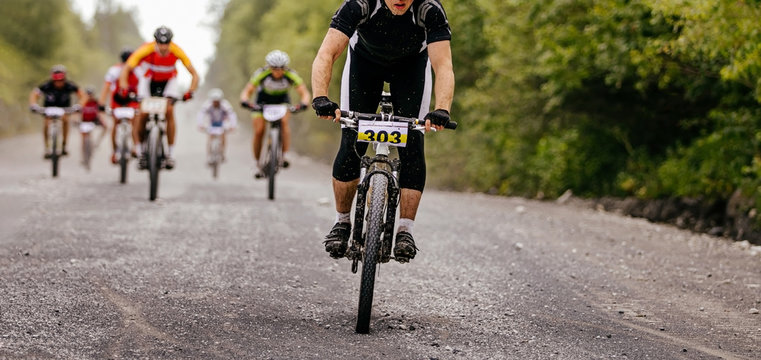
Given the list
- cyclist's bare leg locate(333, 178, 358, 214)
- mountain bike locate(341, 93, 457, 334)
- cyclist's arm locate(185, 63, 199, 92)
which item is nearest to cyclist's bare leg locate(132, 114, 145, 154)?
cyclist's arm locate(185, 63, 199, 92)

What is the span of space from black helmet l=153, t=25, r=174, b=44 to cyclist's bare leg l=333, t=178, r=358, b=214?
259 inches

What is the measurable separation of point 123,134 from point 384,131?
9.59 m

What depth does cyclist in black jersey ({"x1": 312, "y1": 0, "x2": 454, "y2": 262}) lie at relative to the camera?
5016mm

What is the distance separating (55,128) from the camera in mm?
15531

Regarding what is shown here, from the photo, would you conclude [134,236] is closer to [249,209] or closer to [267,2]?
[249,209]

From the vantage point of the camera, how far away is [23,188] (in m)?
13.3

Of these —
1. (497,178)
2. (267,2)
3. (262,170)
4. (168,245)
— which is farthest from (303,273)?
(267,2)

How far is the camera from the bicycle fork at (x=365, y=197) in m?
4.95

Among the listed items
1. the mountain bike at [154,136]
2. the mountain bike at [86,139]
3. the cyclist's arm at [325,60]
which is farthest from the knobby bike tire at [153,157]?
the cyclist's arm at [325,60]

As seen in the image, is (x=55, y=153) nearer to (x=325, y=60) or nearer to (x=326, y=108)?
(x=325, y=60)

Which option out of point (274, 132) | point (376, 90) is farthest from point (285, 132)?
point (376, 90)

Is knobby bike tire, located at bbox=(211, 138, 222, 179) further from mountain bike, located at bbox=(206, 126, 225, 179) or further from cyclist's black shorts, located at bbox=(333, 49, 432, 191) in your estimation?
cyclist's black shorts, located at bbox=(333, 49, 432, 191)

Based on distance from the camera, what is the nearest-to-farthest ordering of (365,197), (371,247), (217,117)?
(371,247)
(365,197)
(217,117)

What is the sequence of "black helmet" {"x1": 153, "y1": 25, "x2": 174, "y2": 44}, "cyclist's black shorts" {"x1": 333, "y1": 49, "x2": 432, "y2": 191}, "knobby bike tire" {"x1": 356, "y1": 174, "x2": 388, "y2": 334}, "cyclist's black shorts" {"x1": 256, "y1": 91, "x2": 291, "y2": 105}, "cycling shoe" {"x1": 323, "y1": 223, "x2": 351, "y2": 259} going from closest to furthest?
"knobby bike tire" {"x1": 356, "y1": 174, "x2": 388, "y2": 334} < "cycling shoe" {"x1": 323, "y1": 223, "x2": 351, "y2": 259} < "cyclist's black shorts" {"x1": 333, "y1": 49, "x2": 432, "y2": 191} < "black helmet" {"x1": 153, "y1": 25, "x2": 174, "y2": 44} < "cyclist's black shorts" {"x1": 256, "y1": 91, "x2": 291, "y2": 105}
